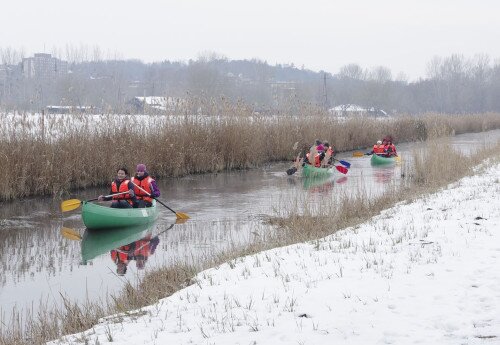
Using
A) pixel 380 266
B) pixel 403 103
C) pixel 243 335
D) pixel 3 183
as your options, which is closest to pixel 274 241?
pixel 380 266

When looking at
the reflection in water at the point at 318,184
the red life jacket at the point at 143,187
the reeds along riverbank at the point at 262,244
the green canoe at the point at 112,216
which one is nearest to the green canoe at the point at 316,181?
the reflection in water at the point at 318,184

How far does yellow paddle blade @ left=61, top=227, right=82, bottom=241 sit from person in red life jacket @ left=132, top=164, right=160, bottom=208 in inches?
50.4

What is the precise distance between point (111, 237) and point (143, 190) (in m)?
1.40

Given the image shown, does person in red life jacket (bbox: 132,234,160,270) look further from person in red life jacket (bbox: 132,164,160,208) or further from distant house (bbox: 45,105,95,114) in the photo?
distant house (bbox: 45,105,95,114)

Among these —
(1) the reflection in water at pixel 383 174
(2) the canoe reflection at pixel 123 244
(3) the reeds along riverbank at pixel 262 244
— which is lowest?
(2) the canoe reflection at pixel 123 244

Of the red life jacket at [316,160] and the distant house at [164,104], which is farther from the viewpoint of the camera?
the red life jacket at [316,160]

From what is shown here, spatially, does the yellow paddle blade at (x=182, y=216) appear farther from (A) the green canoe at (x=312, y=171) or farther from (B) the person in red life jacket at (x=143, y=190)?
(A) the green canoe at (x=312, y=171)

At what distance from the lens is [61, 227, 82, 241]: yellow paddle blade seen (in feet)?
34.4

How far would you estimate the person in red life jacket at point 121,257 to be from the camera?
844cm

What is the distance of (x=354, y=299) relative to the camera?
4.75 m

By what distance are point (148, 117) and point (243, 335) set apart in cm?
1366

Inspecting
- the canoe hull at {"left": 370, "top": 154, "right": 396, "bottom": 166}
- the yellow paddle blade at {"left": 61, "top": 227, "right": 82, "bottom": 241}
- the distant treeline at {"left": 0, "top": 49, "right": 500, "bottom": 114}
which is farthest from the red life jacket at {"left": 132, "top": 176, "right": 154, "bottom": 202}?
the distant treeline at {"left": 0, "top": 49, "right": 500, "bottom": 114}

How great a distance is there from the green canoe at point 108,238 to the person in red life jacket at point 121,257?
0.50 feet

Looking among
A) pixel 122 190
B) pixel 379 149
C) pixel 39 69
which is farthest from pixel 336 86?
pixel 122 190
